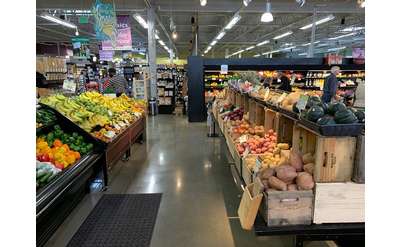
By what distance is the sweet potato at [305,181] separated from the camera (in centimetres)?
226

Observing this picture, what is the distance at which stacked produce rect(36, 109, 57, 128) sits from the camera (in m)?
4.15

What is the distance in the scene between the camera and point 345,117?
2.15 m

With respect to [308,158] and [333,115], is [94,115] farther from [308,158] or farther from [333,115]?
[333,115]

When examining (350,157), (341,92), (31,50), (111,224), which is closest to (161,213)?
(111,224)

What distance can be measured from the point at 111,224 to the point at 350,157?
275 cm

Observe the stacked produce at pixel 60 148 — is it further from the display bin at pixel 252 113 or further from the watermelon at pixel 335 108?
the watermelon at pixel 335 108

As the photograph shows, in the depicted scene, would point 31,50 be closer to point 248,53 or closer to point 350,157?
point 350,157

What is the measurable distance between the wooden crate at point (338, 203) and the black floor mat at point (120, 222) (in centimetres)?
183

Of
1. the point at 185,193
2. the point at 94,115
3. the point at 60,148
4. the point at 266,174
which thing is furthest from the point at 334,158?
the point at 94,115

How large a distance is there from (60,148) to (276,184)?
110 inches

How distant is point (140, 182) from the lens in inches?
200

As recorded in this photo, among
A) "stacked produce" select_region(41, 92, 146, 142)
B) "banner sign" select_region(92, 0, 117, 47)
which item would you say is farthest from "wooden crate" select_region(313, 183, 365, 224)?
"banner sign" select_region(92, 0, 117, 47)

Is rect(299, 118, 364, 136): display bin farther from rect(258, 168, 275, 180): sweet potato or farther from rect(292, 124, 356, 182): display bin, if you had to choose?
rect(258, 168, 275, 180): sweet potato

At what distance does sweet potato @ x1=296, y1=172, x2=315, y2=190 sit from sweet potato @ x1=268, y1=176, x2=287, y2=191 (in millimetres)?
112
